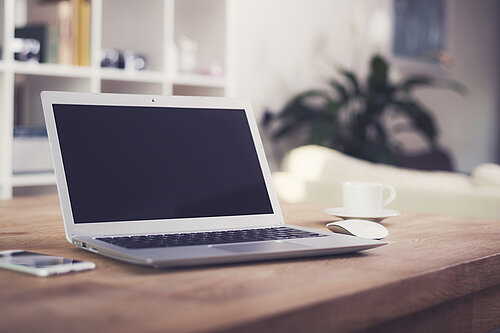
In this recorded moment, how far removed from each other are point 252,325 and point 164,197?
464mm

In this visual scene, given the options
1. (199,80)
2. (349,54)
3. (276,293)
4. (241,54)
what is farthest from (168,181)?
(349,54)

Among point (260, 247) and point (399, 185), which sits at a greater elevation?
point (260, 247)

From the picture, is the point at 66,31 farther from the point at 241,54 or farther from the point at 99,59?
the point at 241,54

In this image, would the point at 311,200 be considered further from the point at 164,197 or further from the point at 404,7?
the point at 404,7

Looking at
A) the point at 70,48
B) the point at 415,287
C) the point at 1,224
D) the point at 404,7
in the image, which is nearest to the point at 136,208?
the point at 1,224

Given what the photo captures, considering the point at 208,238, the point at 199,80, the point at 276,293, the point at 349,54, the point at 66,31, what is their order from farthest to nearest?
the point at 349,54 < the point at 199,80 < the point at 66,31 < the point at 208,238 < the point at 276,293

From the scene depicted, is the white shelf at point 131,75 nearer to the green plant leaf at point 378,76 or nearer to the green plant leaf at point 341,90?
the green plant leaf at point 341,90

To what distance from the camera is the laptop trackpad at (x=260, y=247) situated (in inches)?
32.7

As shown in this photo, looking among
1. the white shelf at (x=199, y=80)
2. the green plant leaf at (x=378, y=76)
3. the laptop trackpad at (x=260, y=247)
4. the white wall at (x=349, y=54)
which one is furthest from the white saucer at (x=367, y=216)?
the green plant leaf at (x=378, y=76)

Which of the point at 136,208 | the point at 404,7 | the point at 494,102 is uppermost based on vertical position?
the point at 404,7

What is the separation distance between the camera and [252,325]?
0.55m

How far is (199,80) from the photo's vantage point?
327 centimetres

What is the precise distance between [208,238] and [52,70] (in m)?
2.01

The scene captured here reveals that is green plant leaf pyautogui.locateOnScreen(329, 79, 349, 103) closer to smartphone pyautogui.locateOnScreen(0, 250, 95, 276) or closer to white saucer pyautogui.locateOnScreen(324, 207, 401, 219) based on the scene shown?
white saucer pyautogui.locateOnScreen(324, 207, 401, 219)
